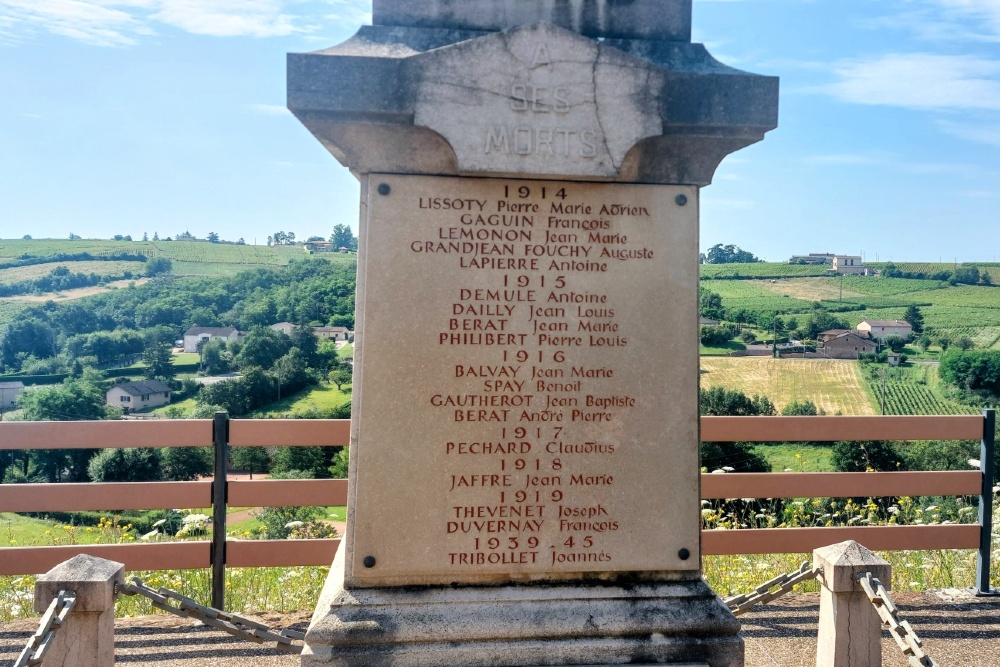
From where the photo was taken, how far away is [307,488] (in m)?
5.02

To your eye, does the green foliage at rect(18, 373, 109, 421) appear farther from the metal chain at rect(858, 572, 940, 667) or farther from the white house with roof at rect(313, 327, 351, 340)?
the metal chain at rect(858, 572, 940, 667)

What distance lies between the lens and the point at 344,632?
3.06 meters

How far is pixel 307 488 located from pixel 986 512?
4455 mm

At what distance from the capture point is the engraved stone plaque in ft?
10.7

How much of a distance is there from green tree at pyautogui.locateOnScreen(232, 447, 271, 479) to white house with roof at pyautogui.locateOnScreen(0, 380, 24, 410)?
16.6 m

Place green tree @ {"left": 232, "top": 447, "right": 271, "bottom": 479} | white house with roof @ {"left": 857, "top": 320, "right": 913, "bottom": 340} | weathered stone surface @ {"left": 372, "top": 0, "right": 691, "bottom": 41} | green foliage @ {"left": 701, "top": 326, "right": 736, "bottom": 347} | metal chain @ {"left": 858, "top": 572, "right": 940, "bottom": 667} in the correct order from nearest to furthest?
metal chain @ {"left": 858, "top": 572, "right": 940, "bottom": 667}
weathered stone surface @ {"left": 372, "top": 0, "right": 691, "bottom": 41}
green tree @ {"left": 232, "top": 447, "right": 271, "bottom": 479}
green foliage @ {"left": 701, "top": 326, "right": 736, "bottom": 347}
white house with roof @ {"left": 857, "top": 320, "right": 913, "bottom": 340}

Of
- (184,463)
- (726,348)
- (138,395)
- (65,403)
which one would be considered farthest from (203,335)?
(726,348)

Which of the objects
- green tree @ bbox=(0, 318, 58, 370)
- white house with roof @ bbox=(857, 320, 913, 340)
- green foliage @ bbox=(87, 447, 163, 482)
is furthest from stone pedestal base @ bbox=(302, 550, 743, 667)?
white house with roof @ bbox=(857, 320, 913, 340)

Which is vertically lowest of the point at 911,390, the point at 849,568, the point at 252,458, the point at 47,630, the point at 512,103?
the point at 911,390

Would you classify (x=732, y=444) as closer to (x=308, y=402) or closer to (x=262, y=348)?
(x=308, y=402)

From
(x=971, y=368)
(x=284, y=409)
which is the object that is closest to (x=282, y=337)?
(x=284, y=409)

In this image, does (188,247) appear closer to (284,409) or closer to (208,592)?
(284,409)

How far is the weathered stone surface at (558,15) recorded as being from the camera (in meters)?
3.36

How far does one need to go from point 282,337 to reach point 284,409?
4930 mm
